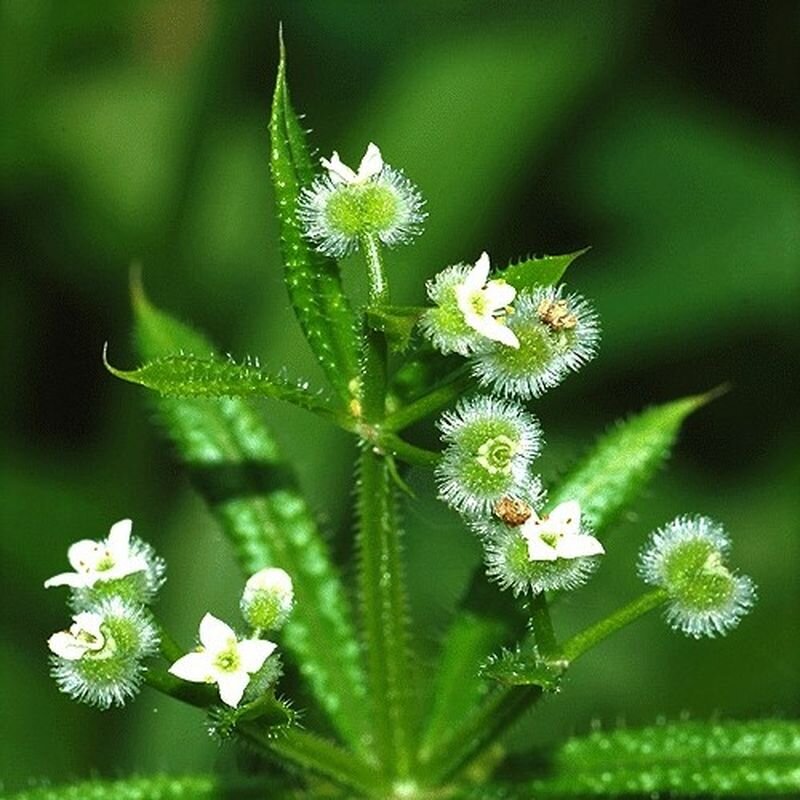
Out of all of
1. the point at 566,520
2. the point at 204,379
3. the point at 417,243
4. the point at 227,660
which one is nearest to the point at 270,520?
the point at 204,379

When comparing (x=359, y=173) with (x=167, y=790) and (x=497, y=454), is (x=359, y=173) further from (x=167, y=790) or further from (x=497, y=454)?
(x=167, y=790)

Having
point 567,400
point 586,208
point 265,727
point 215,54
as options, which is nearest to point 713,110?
point 586,208

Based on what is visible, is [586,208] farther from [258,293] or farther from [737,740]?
[737,740]

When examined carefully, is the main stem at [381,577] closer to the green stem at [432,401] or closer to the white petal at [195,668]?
the green stem at [432,401]

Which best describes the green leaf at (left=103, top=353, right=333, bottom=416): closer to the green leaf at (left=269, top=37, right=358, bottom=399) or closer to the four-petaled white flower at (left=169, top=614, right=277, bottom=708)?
the green leaf at (left=269, top=37, right=358, bottom=399)

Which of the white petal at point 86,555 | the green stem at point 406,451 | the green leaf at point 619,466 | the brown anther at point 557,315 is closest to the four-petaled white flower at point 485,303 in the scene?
the brown anther at point 557,315

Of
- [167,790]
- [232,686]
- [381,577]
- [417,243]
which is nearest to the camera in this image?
[232,686]
